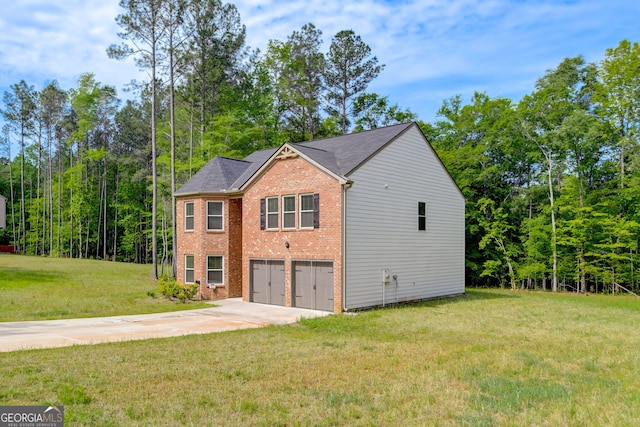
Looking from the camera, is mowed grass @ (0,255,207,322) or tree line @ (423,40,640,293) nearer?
mowed grass @ (0,255,207,322)

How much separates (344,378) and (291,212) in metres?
10.7

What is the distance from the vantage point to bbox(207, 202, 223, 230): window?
20.5 m

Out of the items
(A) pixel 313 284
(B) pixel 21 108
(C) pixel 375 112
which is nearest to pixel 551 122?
(C) pixel 375 112

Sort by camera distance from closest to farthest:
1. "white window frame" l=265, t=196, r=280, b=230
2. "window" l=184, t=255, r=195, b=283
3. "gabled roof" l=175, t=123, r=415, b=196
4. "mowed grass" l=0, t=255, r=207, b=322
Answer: "mowed grass" l=0, t=255, r=207, b=322
"gabled roof" l=175, t=123, r=415, b=196
"white window frame" l=265, t=196, r=280, b=230
"window" l=184, t=255, r=195, b=283

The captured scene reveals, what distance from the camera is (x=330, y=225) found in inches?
639

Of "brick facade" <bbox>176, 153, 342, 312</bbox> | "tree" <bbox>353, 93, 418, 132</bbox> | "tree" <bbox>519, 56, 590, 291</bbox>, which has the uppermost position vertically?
"tree" <bbox>353, 93, 418, 132</bbox>

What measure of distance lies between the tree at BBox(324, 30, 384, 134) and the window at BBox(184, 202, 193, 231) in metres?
18.6

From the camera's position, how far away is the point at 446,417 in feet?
18.7

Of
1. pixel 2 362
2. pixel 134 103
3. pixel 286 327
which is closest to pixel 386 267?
pixel 286 327

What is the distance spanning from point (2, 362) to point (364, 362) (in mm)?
6369

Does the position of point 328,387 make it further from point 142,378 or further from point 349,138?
point 349,138

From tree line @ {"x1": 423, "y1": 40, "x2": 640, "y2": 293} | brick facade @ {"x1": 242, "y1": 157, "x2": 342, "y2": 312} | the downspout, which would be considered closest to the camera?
the downspout

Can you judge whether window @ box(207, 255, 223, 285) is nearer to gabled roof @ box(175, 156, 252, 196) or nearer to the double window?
gabled roof @ box(175, 156, 252, 196)

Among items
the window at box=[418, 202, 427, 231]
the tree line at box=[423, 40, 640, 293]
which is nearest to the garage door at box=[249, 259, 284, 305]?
the window at box=[418, 202, 427, 231]
